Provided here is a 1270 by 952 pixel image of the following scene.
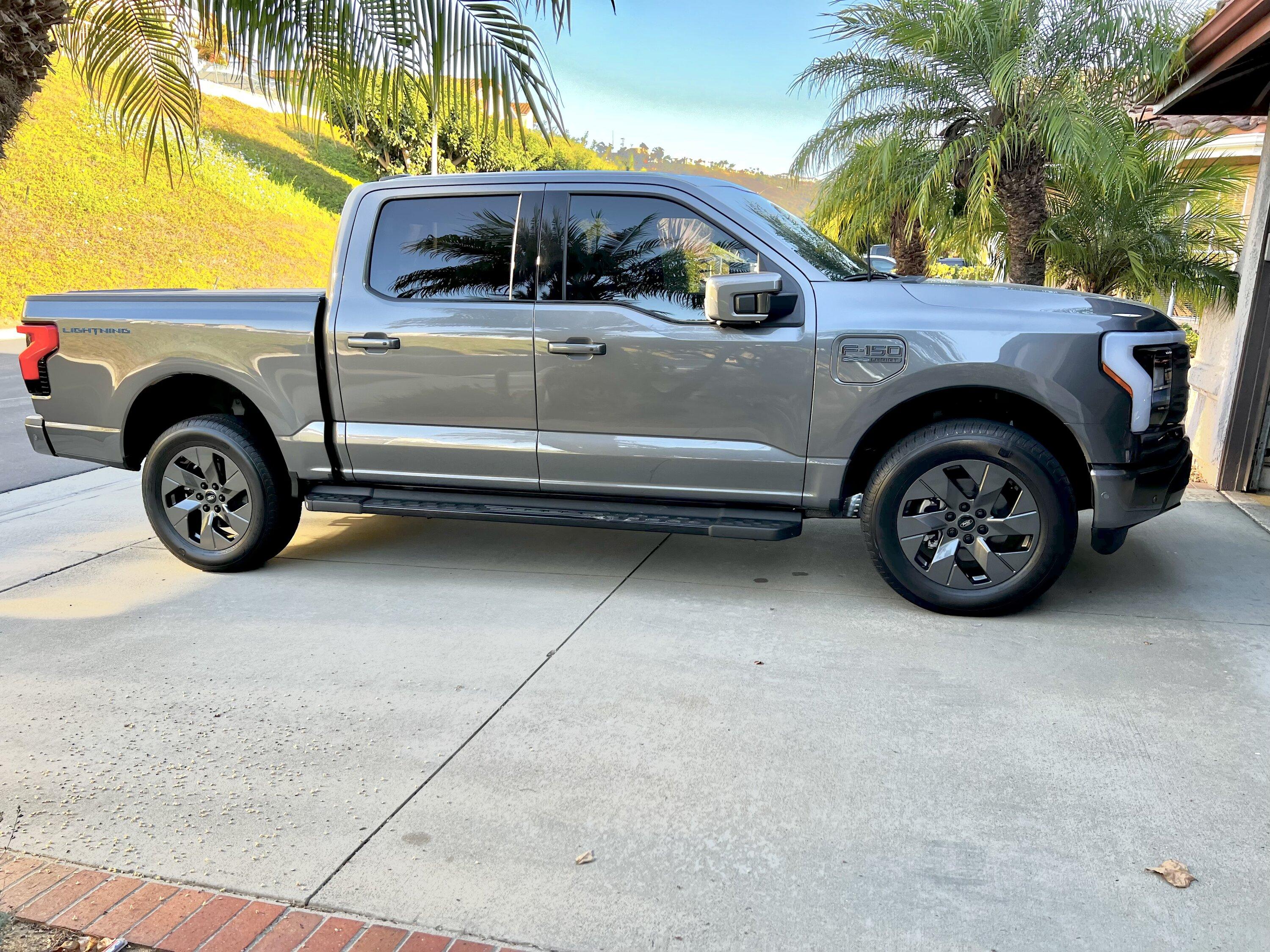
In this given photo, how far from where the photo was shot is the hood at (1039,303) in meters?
4.25

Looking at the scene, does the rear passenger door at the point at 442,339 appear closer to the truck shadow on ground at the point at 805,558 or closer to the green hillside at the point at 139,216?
the truck shadow on ground at the point at 805,558

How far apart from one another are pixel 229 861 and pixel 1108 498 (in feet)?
12.4

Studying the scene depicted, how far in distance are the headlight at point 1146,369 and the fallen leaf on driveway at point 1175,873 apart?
215 cm

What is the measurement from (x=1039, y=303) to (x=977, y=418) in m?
0.59

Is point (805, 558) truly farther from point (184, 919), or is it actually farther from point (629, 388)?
point (184, 919)

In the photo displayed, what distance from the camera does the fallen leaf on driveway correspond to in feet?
8.49

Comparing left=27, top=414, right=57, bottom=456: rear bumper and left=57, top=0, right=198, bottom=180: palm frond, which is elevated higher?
left=57, top=0, right=198, bottom=180: palm frond

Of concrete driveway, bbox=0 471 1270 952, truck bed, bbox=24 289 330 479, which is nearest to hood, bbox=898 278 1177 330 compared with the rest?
concrete driveway, bbox=0 471 1270 952

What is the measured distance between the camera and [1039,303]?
170 inches

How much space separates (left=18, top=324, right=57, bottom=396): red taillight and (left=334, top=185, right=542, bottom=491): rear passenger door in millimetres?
1766

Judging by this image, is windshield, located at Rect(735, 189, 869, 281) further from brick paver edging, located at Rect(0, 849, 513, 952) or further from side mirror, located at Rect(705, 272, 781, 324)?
brick paver edging, located at Rect(0, 849, 513, 952)

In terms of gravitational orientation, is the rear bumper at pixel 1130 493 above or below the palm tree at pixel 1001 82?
below

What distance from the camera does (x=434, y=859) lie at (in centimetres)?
274

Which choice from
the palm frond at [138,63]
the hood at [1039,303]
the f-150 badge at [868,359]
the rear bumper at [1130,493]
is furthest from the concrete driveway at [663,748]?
the palm frond at [138,63]
